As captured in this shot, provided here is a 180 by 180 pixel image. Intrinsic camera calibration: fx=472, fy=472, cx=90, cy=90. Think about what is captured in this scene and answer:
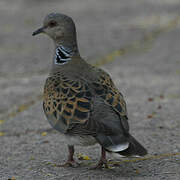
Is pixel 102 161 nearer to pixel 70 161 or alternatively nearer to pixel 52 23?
pixel 70 161

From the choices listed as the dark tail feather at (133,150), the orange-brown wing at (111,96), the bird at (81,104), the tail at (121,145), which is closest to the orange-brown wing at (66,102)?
the bird at (81,104)

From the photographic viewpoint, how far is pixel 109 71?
8539mm

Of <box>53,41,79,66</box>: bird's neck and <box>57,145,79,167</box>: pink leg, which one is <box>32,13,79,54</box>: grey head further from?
<box>57,145,79,167</box>: pink leg

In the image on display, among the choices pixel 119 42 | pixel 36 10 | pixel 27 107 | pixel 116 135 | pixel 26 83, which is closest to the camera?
pixel 116 135

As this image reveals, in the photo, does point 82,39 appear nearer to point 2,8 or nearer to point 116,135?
point 2,8

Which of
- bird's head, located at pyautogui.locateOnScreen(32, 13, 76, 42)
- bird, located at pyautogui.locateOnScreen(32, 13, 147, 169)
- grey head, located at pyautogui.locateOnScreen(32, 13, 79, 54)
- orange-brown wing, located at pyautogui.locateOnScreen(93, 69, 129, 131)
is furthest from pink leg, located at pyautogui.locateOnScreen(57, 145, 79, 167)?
bird's head, located at pyautogui.locateOnScreen(32, 13, 76, 42)

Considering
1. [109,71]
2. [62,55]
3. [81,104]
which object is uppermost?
[62,55]

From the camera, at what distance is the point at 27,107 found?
7.02m

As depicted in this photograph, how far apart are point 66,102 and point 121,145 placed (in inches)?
28.8

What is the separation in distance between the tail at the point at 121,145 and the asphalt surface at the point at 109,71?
36cm

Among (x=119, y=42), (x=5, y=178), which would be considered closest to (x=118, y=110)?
(x=5, y=178)

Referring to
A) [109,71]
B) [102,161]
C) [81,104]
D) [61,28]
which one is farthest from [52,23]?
[109,71]

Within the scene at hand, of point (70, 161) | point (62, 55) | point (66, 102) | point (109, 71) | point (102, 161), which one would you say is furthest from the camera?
point (109, 71)

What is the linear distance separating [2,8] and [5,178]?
1094 cm
